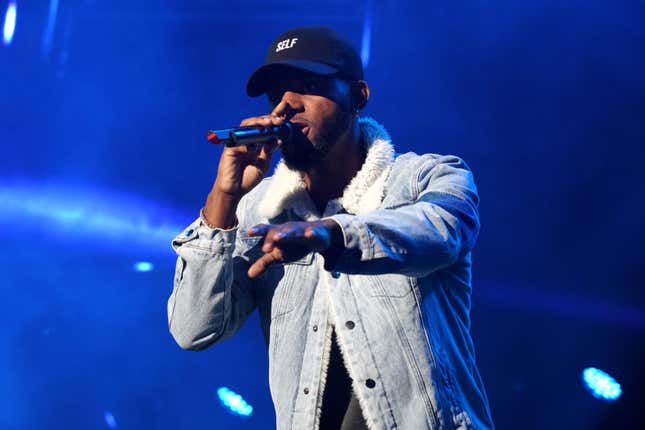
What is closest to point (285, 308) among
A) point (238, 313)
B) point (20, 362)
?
point (238, 313)

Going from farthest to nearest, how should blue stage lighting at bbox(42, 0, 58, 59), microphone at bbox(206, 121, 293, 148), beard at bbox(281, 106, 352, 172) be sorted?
blue stage lighting at bbox(42, 0, 58, 59)
beard at bbox(281, 106, 352, 172)
microphone at bbox(206, 121, 293, 148)

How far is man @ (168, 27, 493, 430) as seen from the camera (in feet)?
4.22

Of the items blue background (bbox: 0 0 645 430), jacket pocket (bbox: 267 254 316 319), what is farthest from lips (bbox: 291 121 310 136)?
blue background (bbox: 0 0 645 430)

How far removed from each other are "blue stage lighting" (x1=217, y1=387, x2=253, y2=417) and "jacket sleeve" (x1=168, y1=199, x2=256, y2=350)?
2559mm

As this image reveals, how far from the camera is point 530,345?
3713mm

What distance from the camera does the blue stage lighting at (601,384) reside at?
3.55 m

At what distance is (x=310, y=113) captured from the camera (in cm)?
188

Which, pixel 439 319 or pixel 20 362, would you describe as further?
pixel 20 362

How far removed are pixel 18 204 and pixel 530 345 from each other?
3.13m

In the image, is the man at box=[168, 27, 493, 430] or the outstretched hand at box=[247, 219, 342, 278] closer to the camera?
the outstretched hand at box=[247, 219, 342, 278]

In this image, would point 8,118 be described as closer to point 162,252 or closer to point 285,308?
point 162,252

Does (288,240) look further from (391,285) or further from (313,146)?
(313,146)

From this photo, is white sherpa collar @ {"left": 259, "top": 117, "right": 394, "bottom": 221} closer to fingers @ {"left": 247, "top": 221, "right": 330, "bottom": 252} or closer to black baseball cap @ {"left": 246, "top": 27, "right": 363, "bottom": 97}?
black baseball cap @ {"left": 246, "top": 27, "right": 363, "bottom": 97}

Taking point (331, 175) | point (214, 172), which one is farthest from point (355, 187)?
point (214, 172)
